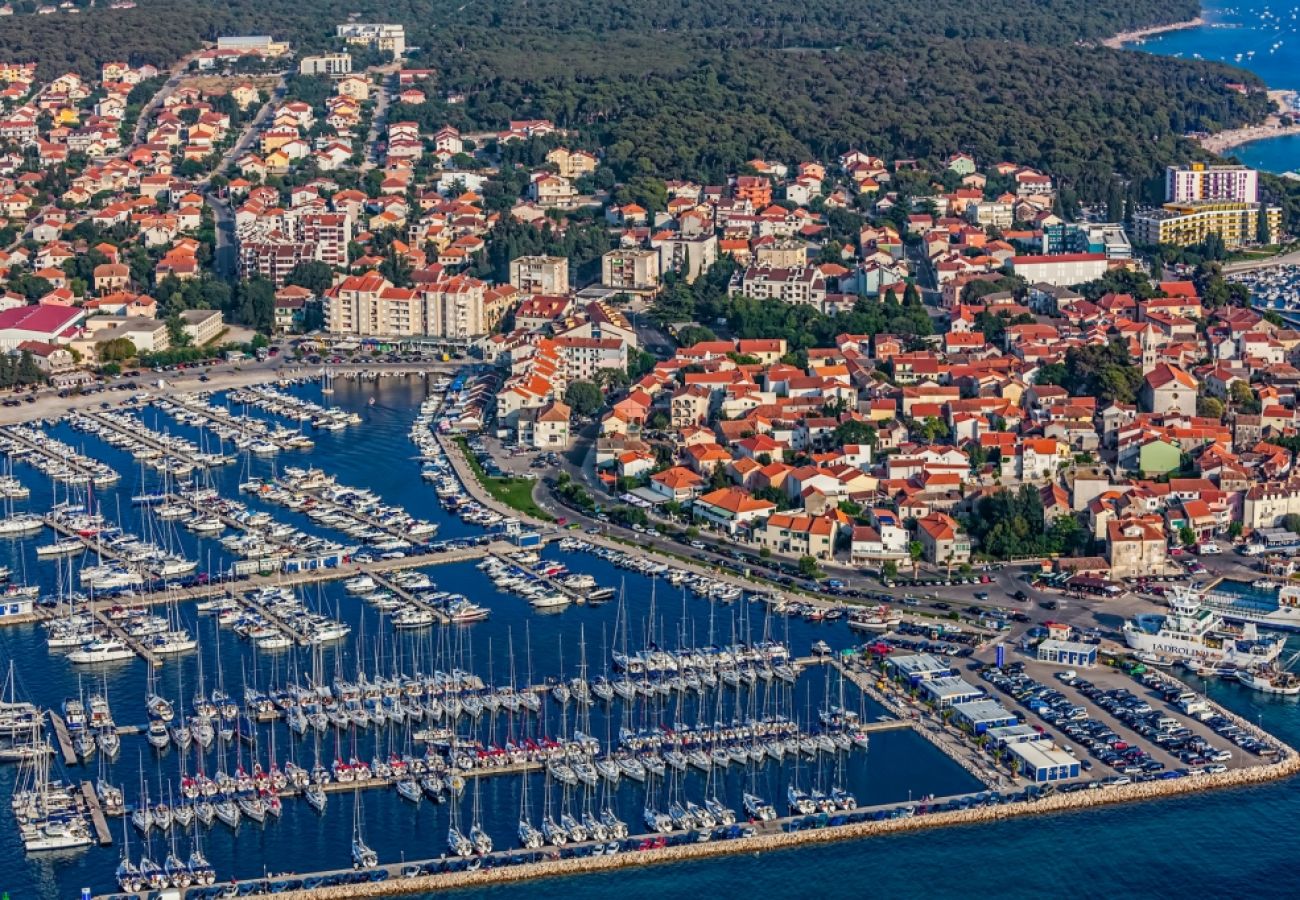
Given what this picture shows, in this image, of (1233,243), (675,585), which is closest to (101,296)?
(675,585)

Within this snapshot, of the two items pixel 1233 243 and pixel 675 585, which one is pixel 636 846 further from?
pixel 1233 243

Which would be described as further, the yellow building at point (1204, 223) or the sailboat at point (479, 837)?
the yellow building at point (1204, 223)

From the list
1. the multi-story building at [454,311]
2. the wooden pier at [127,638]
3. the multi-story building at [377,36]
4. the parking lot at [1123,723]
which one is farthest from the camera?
the multi-story building at [377,36]

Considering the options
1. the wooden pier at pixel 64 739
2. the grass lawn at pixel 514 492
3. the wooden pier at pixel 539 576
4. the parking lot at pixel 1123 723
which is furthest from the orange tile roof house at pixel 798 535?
the wooden pier at pixel 64 739

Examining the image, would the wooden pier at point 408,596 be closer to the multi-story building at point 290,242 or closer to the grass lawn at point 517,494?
the grass lawn at point 517,494

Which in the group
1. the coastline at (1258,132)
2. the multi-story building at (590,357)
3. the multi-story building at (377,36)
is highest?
the multi-story building at (377,36)

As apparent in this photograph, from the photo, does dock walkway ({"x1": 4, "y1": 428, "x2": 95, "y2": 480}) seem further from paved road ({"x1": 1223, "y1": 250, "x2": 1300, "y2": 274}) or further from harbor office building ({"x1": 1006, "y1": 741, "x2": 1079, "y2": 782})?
paved road ({"x1": 1223, "y1": 250, "x2": 1300, "y2": 274})

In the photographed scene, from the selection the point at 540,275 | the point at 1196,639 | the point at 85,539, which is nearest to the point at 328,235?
the point at 540,275
